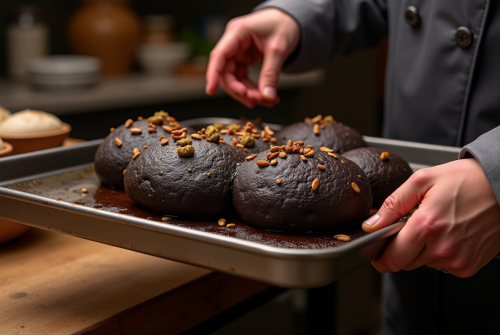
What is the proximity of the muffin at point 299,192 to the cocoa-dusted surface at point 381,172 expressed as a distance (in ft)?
0.41

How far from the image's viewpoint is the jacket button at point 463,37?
1228 millimetres

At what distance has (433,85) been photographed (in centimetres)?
133

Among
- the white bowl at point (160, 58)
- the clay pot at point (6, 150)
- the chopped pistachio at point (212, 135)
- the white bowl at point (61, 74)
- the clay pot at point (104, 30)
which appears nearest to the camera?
the chopped pistachio at point (212, 135)

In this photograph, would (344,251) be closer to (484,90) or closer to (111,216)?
(111,216)

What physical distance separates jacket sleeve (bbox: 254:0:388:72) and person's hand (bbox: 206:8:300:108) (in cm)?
3

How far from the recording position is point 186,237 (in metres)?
0.77

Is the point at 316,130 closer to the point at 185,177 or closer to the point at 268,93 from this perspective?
the point at 268,93

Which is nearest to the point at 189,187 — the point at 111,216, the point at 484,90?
the point at 111,216

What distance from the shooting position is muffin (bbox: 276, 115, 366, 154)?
122 centimetres

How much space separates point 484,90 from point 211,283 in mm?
712

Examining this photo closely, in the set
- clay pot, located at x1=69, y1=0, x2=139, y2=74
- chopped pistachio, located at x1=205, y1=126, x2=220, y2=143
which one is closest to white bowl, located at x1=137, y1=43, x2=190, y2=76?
clay pot, located at x1=69, y1=0, x2=139, y2=74

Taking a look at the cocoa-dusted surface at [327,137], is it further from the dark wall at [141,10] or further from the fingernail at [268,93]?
the dark wall at [141,10]

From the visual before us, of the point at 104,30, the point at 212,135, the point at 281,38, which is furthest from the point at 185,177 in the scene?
the point at 104,30

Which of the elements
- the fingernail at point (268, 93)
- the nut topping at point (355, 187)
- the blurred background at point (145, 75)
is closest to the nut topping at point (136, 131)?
the fingernail at point (268, 93)
